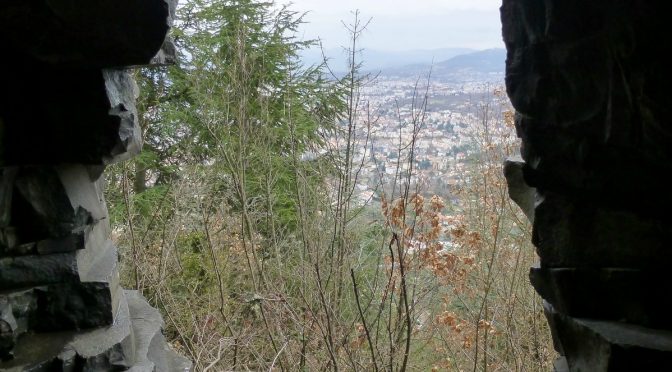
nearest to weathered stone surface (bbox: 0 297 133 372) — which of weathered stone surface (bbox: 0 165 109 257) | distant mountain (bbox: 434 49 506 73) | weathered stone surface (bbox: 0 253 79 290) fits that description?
weathered stone surface (bbox: 0 253 79 290)

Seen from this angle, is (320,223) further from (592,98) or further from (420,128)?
(592,98)

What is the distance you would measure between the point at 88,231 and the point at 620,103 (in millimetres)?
1705

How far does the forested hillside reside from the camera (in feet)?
13.5

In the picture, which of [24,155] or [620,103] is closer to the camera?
[620,103]

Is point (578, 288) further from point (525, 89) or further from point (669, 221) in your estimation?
point (525, 89)

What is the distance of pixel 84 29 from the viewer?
6.20 feet

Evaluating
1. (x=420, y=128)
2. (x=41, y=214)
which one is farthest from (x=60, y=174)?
(x=420, y=128)

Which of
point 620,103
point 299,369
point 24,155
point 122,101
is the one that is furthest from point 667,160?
point 299,369

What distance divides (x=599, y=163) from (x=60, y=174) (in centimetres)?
164

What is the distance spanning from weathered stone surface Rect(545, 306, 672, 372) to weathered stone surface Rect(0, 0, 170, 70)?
143cm

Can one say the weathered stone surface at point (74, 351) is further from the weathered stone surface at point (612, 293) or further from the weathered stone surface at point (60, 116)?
the weathered stone surface at point (612, 293)

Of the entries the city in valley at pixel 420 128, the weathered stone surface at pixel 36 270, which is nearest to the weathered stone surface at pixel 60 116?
the weathered stone surface at pixel 36 270

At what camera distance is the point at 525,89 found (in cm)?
162

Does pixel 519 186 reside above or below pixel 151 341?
above
